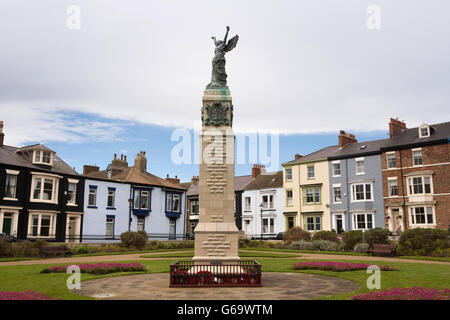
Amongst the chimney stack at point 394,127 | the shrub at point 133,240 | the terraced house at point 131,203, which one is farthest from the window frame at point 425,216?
the shrub at point 133,240

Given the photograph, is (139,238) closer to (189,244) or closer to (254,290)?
(189,244)

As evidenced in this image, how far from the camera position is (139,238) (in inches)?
1344

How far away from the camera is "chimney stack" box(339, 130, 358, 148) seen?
4842 cm

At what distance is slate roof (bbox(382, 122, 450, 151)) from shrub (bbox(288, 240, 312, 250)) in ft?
52.1

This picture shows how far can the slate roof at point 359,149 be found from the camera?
43684 mm

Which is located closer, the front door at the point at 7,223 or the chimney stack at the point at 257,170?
the front door at the point at 7,223

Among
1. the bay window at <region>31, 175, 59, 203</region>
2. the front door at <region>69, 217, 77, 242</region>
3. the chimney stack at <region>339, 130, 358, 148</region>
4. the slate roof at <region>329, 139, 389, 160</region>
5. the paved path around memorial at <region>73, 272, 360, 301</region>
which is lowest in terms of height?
the paved path around memorial at <region>73, 272, 360, 301</region>

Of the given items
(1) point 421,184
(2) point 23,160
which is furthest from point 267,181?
(2) point 23,160

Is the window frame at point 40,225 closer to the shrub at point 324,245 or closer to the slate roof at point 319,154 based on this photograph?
the shrub at point 324,245

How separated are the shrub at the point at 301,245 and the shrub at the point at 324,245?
1.53 ft

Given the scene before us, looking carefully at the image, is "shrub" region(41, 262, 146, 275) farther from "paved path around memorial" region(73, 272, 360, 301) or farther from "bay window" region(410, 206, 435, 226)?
"bay window" region(410, 206, 435, 226)

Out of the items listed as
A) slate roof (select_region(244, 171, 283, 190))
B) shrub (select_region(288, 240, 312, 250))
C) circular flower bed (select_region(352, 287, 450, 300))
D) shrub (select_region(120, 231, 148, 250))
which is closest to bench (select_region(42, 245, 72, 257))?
shrub (select_region(120, 231, 148, 250))

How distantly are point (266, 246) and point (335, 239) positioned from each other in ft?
21.4
